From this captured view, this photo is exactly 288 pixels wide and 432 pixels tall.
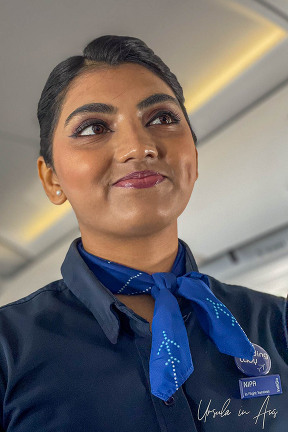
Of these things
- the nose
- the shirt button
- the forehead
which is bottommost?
the shirt button

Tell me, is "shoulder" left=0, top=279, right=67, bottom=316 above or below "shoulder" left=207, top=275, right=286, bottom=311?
above

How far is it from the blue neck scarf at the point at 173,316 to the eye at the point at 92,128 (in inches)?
12.9

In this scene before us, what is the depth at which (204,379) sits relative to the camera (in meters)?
1.37

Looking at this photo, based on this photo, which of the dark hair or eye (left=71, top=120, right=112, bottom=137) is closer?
eye (left=71, top=120, right=112, bottom=137)

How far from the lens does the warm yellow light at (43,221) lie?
3379 mm

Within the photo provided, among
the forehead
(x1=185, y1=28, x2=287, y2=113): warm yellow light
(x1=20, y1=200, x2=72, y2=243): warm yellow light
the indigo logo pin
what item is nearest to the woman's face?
the forehead

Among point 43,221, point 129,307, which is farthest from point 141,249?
point 43,221

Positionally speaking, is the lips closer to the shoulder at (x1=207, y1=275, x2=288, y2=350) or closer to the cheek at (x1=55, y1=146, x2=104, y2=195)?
the cheek at (x1=55, y1=146, x2=104, y2=195)

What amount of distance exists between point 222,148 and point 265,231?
1.32 m

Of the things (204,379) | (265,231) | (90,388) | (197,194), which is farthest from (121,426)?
(265,231)

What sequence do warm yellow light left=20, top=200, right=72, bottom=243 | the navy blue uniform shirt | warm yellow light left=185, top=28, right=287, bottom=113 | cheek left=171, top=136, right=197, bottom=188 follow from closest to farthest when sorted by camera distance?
the navy blue uniform shirt
cheek left=171, top=136, right=197, bottom=188
warm yellow light left=185, top=28, right=287, bottom=113
warm yellow light left=20, top=200, right=72, bottom=243

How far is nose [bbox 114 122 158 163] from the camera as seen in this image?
1.42m

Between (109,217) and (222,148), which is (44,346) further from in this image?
(222,148)

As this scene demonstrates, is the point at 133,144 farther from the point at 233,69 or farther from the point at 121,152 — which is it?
the point at 233,69
